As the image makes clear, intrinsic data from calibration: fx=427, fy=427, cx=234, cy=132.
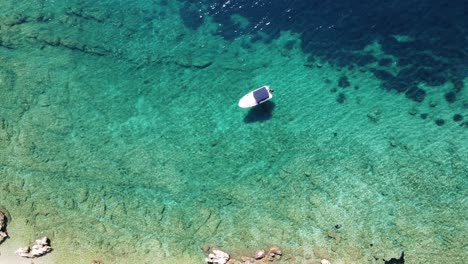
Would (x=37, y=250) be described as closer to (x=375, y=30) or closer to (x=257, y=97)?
(x=257, y=97)

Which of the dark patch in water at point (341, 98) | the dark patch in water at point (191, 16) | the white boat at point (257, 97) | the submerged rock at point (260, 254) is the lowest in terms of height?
the submerged rock at point (260, 254)

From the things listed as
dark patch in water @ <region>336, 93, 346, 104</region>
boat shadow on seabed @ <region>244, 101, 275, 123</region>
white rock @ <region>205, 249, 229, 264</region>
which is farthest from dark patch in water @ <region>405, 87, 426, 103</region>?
white rock @ <region>205, 249, 229, 264</region>

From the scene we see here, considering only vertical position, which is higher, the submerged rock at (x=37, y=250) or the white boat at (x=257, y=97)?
the white boat at (x=257, y=97)

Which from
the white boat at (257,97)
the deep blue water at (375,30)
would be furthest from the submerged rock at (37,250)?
the deep blue water at (375,30)

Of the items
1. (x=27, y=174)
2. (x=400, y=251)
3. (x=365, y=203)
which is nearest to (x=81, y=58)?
(x=27, y=174)

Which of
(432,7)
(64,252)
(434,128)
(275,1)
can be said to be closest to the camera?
(64,252)

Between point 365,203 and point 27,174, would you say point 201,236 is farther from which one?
point 27,174

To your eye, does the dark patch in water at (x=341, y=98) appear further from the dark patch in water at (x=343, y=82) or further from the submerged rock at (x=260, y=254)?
the submerged rock at (x=260, y=254)
